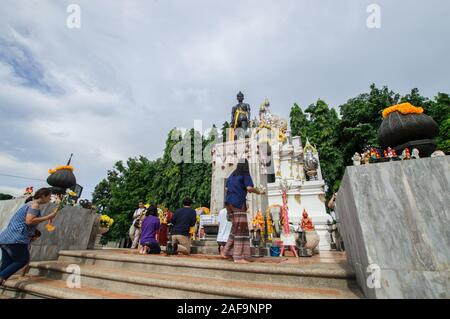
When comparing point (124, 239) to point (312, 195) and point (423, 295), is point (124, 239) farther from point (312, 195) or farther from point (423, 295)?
point (423, 295)

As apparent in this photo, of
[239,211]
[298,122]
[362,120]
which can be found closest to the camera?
[239,211]

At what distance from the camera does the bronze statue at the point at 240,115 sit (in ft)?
45.1

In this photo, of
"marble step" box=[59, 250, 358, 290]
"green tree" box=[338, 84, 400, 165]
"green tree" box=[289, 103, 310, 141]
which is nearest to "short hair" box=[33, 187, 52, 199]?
→ "marble step" box=[59, 250, 358, 290]

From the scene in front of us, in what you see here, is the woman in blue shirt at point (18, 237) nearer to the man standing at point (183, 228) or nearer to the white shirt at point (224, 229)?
the man standing at point (183, 228)

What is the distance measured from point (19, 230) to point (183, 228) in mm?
3526

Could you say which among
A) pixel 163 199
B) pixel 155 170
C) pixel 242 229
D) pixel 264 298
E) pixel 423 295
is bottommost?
pixel 264 298

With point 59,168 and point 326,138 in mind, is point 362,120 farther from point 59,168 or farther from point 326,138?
point 59,168

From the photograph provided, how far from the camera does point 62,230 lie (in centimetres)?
570

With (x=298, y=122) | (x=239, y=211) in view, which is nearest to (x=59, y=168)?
(x=239, y=211)

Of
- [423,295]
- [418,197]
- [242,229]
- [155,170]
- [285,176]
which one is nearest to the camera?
[423,295]

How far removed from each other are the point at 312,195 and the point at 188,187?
15.0 m
